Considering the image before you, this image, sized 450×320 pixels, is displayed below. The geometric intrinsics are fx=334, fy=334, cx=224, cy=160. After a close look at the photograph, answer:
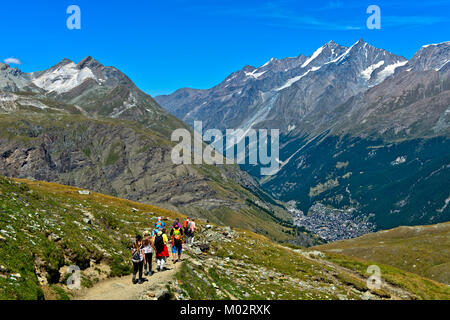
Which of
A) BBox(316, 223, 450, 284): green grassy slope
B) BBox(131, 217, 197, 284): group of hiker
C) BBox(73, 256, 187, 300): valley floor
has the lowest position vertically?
BBox(316, 223, 450, 284): green grassy slope

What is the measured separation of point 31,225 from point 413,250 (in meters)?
179

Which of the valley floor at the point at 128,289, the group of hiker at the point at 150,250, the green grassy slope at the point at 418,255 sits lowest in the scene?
the green grassy slope at the point at 418,255

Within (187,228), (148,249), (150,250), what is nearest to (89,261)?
(148,249)

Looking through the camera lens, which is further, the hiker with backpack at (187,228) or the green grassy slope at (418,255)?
the green grassy slope at (418,255)

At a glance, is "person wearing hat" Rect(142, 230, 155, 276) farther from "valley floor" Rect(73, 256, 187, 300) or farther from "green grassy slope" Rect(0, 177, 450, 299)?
"green grassy slope" Rect(0, 177, 450, 299)

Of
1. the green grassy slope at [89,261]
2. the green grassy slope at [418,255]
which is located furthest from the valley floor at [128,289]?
the green grassy slope at [418,255]

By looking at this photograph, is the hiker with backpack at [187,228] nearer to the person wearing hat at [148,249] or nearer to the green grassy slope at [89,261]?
the green grassy slope at [89,261]

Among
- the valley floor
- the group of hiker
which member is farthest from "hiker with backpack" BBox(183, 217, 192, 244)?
the valley floor

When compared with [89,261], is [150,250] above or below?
above

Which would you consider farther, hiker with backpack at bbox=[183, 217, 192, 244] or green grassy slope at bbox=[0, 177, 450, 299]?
hiker with backpack at bbox=[183, 217, 192, 244]

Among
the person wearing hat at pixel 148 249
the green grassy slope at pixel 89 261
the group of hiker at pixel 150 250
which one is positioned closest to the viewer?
the green grassy slope at pixel 89 261

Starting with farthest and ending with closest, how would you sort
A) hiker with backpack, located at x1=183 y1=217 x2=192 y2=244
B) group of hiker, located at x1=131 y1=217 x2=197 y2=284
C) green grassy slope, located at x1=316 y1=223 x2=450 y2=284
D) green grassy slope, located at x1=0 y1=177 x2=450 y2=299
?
green grassy slope, located at x1=316 y1=223 x2=450 y2=284 < hiker with backpack, located at x1=183 y1=217 x2=192 y2=244 < group of hiker, located at x1=131 y1=217 x2=197 y2=284 < green grassy slope, located at x1=0 y1=177 x2=450 y2=299

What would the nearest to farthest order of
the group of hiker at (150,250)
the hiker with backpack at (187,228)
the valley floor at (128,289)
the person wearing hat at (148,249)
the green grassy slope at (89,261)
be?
the green grassy slope at (89,261) → the valley floor at (128,289) → the group of hiker at (150,250) → the person wearing hat at (148,249) → the hiker with backpack at (187,228)

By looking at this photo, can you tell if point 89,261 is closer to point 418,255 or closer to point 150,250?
point 150,250
